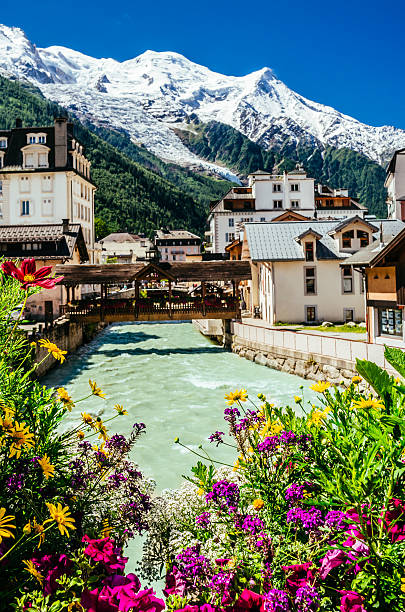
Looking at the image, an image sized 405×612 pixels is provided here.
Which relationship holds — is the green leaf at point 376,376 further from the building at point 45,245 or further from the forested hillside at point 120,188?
the forested hillside at point 120,188

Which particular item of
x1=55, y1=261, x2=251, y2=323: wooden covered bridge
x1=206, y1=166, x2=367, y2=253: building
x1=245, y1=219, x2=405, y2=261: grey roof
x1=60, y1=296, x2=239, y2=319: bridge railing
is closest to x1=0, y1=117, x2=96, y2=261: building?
x1=55, y1=261, x2=251, y2=323: wooden covered bridge

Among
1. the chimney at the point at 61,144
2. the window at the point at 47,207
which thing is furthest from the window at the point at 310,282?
the chimney at the point at 61,144

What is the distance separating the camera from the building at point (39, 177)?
4822 cm

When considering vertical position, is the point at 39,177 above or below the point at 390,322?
above

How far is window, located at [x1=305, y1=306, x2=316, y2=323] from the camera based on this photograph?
99.8ft

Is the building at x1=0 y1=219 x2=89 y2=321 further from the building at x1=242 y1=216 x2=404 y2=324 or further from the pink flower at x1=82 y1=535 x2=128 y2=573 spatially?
the pink flower at x1=82 y1=535 x2=128 y2=573

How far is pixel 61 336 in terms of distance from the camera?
25641 millimetres

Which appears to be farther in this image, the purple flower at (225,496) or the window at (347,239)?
the window at (347,239)

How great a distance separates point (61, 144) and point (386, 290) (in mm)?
41163

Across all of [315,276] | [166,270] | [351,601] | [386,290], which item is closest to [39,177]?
[166,270]

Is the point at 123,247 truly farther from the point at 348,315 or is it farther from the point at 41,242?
the point at 348,315

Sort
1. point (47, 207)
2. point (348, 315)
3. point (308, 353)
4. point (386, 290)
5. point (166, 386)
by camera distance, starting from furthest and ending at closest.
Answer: point (47, 207) → point (348, 315) → point (308, 353) → point (166, 386) → point (386, 290)

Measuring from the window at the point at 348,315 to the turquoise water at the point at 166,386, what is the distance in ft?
27.5

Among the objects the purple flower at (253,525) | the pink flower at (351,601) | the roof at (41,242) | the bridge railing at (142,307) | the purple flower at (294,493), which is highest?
the roof at (41,242)
